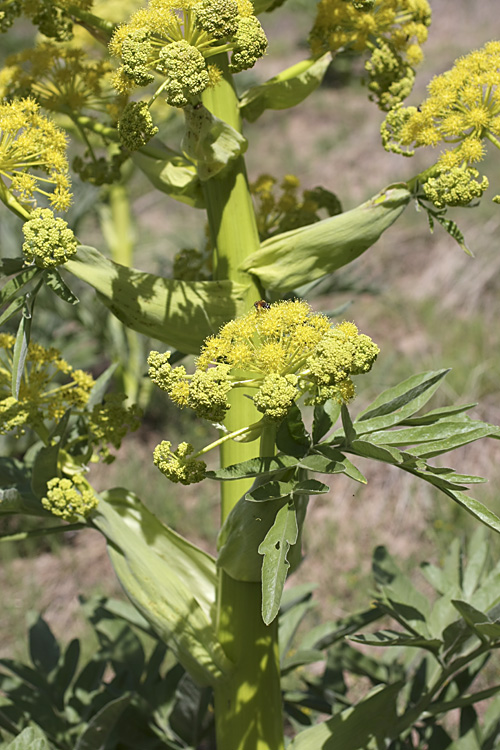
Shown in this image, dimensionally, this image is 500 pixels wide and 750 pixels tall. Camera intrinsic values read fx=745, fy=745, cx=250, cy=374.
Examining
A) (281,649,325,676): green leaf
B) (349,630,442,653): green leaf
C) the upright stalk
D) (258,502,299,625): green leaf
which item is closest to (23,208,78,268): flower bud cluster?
the upright stalk

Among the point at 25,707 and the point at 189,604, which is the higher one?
the point at 189,604

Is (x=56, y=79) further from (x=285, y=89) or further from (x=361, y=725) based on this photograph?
(x=361, y=725)

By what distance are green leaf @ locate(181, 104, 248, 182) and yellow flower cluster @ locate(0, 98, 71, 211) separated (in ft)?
0.85

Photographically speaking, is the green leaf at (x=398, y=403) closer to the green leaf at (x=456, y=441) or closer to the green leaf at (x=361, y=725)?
the green leaf at (x=456, y=441)

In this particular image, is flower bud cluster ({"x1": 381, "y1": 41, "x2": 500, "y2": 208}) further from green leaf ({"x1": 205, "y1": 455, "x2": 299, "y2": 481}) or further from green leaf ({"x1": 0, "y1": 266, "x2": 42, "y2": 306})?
green leaf ({"x1": 0, "y1": 266, "x2": 42, "y2": 306})

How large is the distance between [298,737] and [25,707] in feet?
2.81

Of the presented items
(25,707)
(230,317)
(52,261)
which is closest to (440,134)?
(230,317)

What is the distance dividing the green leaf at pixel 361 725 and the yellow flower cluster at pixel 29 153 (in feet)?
4.57

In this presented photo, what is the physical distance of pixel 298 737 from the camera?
6.39 ft

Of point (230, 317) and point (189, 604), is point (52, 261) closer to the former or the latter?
point (230, 317)

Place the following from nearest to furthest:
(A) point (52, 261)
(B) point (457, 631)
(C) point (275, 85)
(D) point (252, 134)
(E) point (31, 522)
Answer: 1. (A) point (52, 261)
2. (C) point (275, 85)
3. (B) point (457, 631)
4. (E) point (31, 522)
5. (D) point (252, 134)

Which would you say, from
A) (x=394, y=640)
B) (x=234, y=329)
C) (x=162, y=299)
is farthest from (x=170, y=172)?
(x=394, y=640)

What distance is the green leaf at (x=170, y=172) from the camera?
170 cm

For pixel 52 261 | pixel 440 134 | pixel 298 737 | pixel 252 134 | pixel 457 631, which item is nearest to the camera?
pixel 52 261
